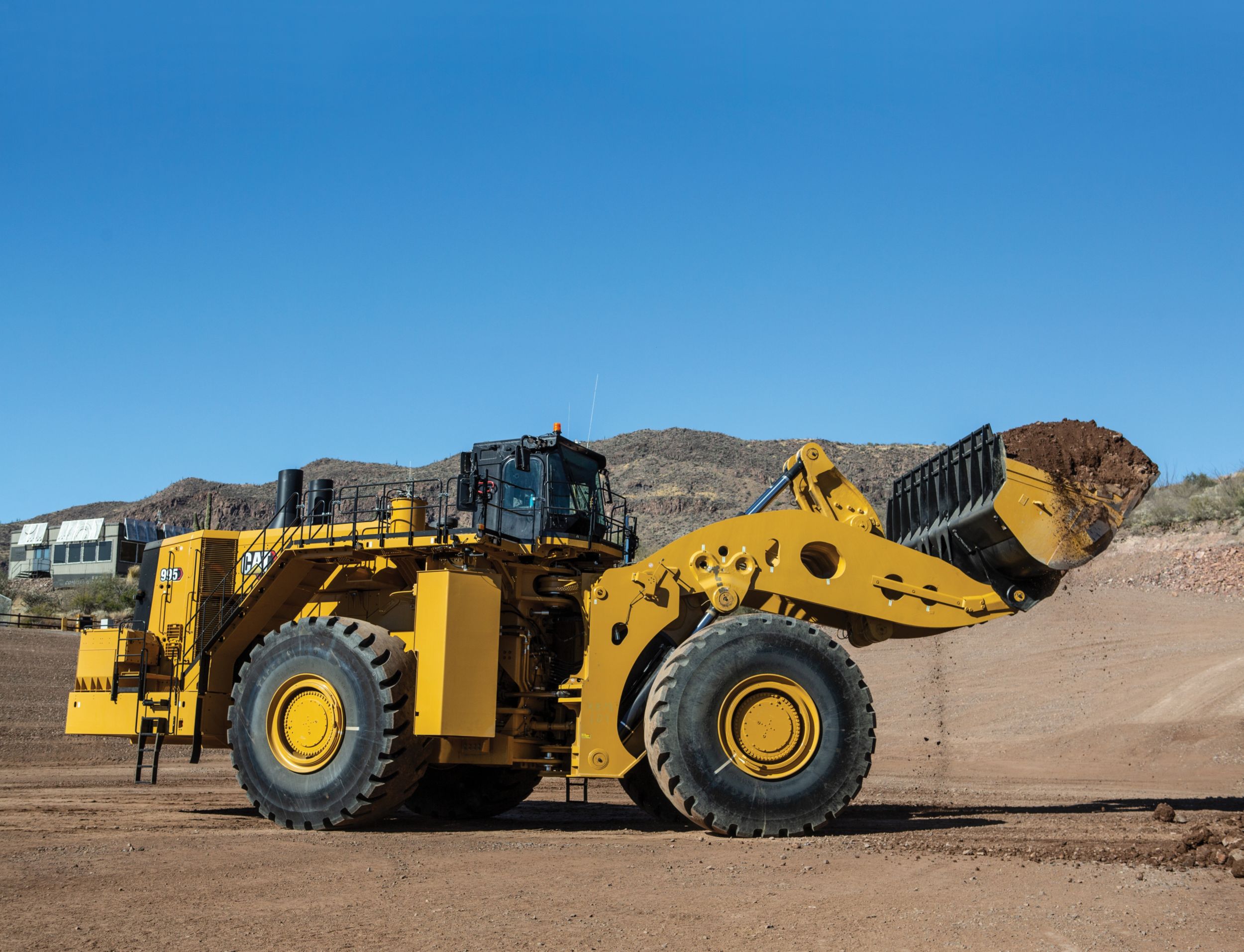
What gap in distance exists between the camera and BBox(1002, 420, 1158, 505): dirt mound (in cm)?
1220

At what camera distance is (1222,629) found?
2816 cm

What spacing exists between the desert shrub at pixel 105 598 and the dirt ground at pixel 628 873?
84.3 ft

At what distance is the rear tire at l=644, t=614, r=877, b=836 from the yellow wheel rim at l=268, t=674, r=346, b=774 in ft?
10.6

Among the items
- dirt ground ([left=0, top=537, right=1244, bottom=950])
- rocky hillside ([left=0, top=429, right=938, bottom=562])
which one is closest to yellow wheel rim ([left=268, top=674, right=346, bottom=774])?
dirt ground ([left=0, top=537, right=1244, bottom=950])

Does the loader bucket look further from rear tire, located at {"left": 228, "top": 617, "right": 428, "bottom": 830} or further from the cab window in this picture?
rear tire, located at {"left": 228, "top": 617, "right": 428, "bottom": 830}

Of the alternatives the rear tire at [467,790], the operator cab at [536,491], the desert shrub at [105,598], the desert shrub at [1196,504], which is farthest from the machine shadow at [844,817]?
the desert shrub at [105,598]

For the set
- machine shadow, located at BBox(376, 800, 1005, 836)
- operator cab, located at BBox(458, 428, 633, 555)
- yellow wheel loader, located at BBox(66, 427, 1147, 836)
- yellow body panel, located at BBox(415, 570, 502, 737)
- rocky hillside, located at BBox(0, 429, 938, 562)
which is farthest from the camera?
rocky hillside, located at BBox(0, 429, 938, 562)

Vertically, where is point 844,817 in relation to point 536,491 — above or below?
below

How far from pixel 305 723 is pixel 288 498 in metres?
3.01

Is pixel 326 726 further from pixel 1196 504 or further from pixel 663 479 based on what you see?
pixel 663 479

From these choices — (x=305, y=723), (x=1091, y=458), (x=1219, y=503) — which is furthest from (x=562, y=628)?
(x=1219, y=503)

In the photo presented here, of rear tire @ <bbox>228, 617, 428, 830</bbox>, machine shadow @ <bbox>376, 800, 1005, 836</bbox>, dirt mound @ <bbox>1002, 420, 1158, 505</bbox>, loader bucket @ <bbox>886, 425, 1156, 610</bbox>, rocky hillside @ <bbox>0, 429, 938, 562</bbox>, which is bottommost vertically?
machine shadow @ <bbox>376, 800, 1005, 836</bbox>

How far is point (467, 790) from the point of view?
1450 cm

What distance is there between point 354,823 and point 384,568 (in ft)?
9.24
